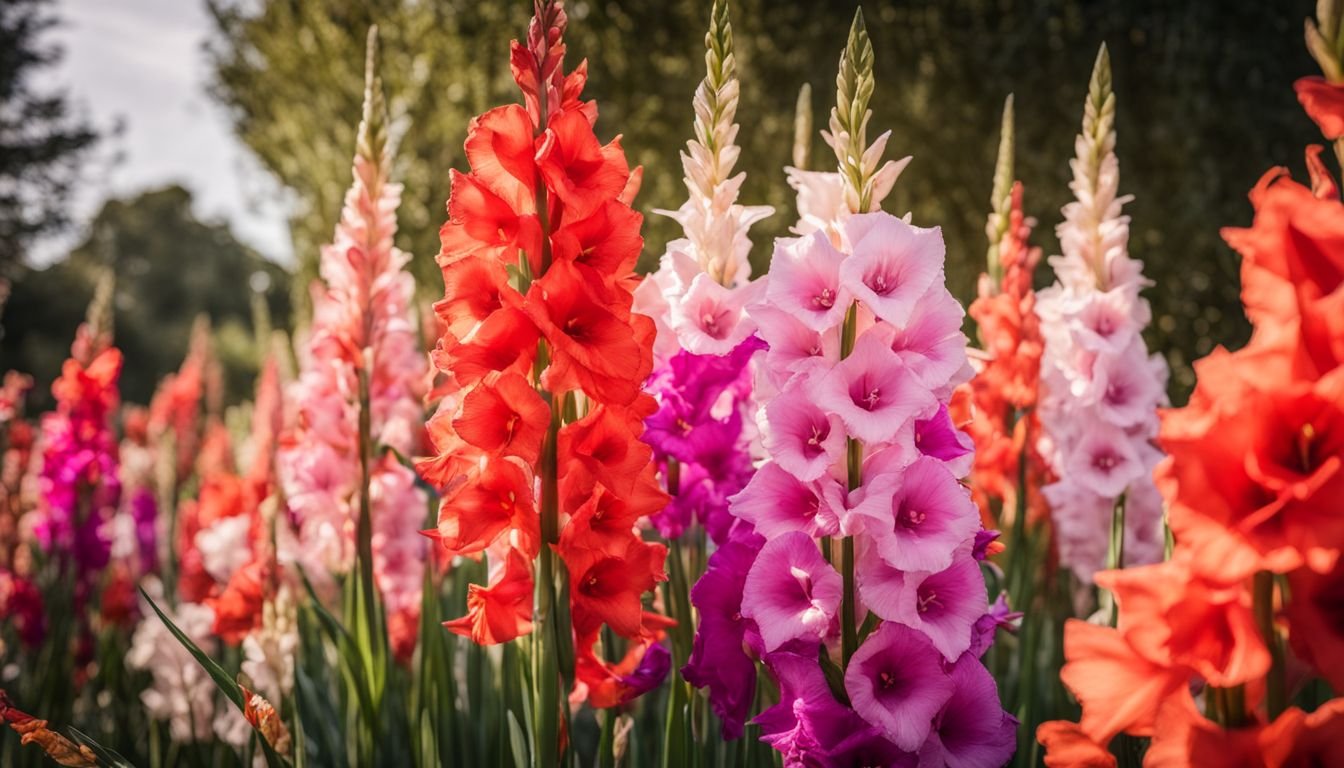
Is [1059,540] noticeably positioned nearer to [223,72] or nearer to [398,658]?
[398,658]

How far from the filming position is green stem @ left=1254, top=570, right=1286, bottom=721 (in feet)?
3.28

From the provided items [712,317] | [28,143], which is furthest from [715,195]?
[28,143]

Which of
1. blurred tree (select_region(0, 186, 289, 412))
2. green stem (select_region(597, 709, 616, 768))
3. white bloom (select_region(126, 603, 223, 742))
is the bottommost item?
white bloom (select_region(126, 603, 223, 742))

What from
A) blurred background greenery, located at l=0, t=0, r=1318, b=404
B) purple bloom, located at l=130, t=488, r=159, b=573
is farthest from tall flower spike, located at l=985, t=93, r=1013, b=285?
purple bloom, located at l=130, t=488, r=159, b=573

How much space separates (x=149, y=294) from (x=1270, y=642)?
132 feet

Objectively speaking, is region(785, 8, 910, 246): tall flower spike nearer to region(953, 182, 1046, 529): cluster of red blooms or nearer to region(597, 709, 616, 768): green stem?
region(597, 709, 616, 768): green stem

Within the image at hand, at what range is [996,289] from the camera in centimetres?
300

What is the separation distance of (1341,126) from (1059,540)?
8.30 ft

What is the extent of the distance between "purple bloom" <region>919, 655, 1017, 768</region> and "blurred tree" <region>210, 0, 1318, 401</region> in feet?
17.5

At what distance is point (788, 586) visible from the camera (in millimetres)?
1512

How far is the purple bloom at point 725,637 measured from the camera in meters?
1.59

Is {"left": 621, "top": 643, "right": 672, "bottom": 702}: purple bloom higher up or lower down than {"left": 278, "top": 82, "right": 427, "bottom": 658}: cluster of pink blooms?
lower down

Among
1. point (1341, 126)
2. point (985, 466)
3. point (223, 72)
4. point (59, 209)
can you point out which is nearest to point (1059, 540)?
point (985, 466)

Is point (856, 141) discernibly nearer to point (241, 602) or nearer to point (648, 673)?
point (648, 673)
